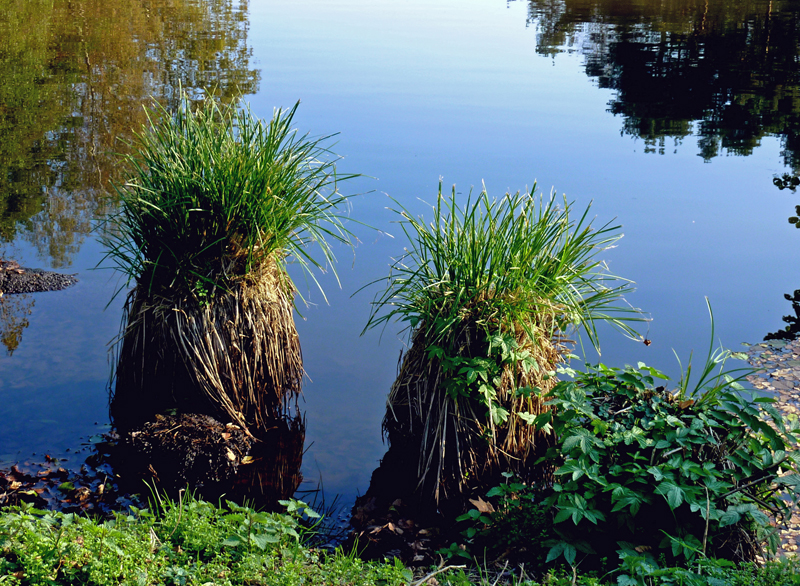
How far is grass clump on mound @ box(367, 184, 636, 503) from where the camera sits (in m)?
3.97

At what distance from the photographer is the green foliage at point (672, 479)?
3271 millimetres

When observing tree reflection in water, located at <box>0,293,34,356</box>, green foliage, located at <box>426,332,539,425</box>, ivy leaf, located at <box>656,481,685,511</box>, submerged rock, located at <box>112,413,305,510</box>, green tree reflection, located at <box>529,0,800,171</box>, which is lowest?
submerged rock, located at <box>112,413,305,510</box>

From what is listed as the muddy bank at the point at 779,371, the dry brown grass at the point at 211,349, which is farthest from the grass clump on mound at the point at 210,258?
the muddy bank at the point at 779,371

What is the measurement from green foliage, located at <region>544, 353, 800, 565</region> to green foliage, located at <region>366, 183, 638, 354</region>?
672 millimetres

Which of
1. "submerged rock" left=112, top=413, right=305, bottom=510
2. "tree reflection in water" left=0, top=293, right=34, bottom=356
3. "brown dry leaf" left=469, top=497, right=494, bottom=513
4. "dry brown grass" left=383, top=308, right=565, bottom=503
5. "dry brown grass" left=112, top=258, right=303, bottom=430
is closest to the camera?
"brown dry leaf" left=469, top=497, right=494, bottom=513

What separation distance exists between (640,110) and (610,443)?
1161cm

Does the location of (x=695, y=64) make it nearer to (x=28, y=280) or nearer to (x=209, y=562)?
(x=28, y=280)

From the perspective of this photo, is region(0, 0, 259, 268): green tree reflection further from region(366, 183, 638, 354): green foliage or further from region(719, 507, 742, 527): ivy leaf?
region(719, 507, 742, 527): ivy leaf

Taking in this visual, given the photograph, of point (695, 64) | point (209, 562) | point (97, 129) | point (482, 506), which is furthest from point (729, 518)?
point (695, 64)

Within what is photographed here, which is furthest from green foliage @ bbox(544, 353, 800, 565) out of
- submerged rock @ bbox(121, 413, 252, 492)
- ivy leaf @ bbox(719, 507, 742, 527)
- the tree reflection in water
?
the tree reflection in water

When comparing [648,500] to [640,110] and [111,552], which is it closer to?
[111,552]

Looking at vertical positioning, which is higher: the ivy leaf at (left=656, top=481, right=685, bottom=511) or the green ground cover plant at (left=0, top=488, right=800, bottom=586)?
the ivy leaf at (left=656, top=481, right=685, bottom=511)

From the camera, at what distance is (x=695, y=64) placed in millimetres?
17531

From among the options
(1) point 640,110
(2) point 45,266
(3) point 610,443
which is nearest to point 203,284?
(3) point 610,443
